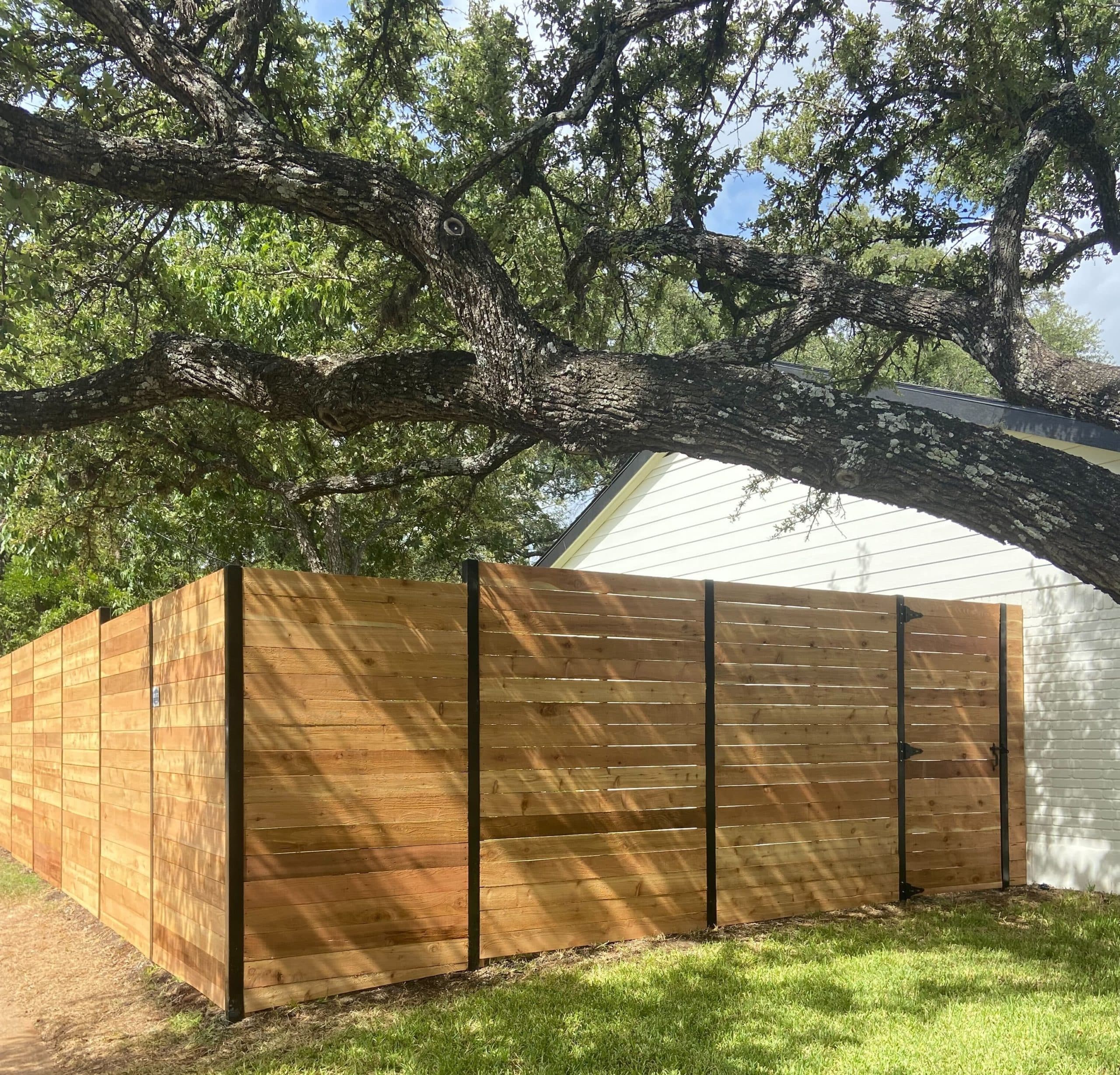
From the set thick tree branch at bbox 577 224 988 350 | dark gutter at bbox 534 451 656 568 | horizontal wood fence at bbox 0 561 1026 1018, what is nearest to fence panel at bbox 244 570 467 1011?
horizontal wood fence at bbox 0 561 1026 1018

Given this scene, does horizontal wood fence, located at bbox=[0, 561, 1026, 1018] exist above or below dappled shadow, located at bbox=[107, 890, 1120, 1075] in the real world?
above

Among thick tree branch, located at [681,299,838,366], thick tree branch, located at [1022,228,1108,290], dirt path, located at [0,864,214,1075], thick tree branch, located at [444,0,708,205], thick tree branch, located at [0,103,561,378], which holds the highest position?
thick tree branch, located at [444,0,708,205]

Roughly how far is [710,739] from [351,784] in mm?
2459

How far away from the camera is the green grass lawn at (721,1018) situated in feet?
14.1

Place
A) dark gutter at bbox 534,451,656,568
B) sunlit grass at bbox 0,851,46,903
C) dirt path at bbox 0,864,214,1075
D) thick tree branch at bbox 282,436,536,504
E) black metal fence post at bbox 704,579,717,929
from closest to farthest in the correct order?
dirt path at bbox 0,864,214,1075 < black metal fence post at bbox 704,579,717,929 < thick tree branch at bbox 282,436,536,504 < sunlit grass at bbox 0,851,46,903 < dark gutter at bbox 534,451,656,568

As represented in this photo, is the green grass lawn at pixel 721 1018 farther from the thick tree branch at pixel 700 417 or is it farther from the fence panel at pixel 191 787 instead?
the thick tree branch at pixel 700 417

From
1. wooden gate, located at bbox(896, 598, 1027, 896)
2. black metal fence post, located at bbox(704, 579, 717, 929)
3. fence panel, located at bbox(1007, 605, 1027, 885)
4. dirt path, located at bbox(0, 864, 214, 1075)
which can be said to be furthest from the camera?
fence panel, located at bbox(1007, 605, 1027, 885)

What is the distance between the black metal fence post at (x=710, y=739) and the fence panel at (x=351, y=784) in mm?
1748

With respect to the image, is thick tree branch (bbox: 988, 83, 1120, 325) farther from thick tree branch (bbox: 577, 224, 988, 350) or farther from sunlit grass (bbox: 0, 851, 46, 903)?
sunlit grass (bbox: 0, 851, 46, 903)

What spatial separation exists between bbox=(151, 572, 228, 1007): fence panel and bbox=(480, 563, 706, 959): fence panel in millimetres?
1423

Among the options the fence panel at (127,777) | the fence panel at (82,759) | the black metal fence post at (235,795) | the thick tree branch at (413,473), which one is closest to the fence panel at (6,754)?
the fence panel at (82,759)

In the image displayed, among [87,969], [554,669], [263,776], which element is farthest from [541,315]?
[87,969]

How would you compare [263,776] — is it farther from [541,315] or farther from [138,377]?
[541,315]

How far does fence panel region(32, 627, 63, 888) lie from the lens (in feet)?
29.3
